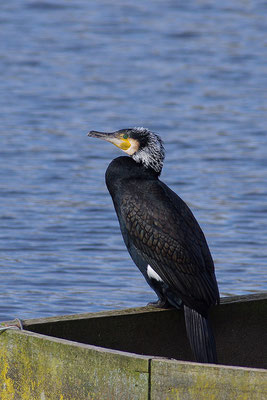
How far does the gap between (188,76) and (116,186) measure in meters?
12.0

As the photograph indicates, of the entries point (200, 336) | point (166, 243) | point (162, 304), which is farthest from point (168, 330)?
point (166, 243)

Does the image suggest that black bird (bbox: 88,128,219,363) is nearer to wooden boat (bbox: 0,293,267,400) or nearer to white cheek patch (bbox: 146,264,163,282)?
white cheek patch (bbox: 146,264,163,282)

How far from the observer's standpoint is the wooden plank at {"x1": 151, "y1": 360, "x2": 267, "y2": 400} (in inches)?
193

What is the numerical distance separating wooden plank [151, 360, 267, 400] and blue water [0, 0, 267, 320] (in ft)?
11.9

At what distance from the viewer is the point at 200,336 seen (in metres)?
6.16

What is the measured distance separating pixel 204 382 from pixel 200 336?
45.8 inches

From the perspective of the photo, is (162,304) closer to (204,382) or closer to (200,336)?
(200,336)

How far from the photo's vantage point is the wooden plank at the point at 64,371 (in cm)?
516

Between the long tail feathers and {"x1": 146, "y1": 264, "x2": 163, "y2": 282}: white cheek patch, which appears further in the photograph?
{"x1": 146, "y1": 264, "x2": 163, "y2": 282}: white cheek patch

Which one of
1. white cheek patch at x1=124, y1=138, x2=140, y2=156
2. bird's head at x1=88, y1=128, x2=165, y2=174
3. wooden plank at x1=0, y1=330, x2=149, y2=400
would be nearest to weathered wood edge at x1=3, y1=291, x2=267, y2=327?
wooden plank at x1=0, y1=330, x2=149, y2=400

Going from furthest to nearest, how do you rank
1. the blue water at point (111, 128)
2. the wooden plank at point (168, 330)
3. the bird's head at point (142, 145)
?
the blue water at point (111, 128), the bird's head at point (142, 145), the wooden plank at point (168, 330)

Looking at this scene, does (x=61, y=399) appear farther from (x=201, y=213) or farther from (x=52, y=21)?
(x=52, y=21)

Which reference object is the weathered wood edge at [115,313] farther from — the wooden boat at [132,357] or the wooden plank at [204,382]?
the wooden plank at [204,382]

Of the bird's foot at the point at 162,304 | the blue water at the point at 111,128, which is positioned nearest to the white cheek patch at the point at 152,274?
the bird's foot at the point at 162,304
